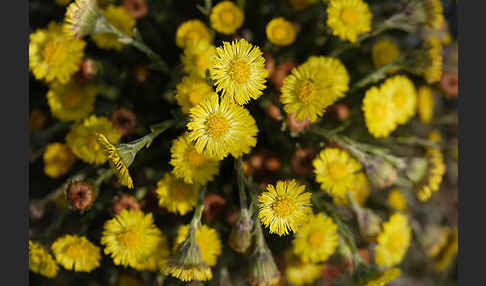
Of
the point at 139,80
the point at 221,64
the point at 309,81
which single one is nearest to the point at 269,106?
the point at 309,81

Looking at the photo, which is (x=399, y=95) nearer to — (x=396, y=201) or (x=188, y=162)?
(x=396, y=201)

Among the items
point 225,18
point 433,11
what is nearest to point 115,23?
point 225,18

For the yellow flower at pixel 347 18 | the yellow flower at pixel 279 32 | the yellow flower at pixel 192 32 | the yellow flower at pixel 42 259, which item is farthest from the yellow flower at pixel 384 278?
the yellow flower at pixel 42 259

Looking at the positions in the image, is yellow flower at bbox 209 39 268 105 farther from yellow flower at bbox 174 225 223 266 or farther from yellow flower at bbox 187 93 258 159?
yellow flower at bbox 174 225 223 266

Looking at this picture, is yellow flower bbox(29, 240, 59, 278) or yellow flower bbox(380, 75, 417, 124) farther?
yellow flower bbox(380, 75, 417, 124)

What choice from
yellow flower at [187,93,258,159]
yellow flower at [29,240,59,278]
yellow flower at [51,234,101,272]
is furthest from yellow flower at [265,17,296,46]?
yellow flower at [29,240,59,278]

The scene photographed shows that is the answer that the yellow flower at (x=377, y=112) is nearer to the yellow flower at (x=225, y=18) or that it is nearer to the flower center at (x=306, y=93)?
the flower center at (x=306, y=93)

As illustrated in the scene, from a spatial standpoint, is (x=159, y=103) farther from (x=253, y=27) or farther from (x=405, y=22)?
(x=405, y=22)
